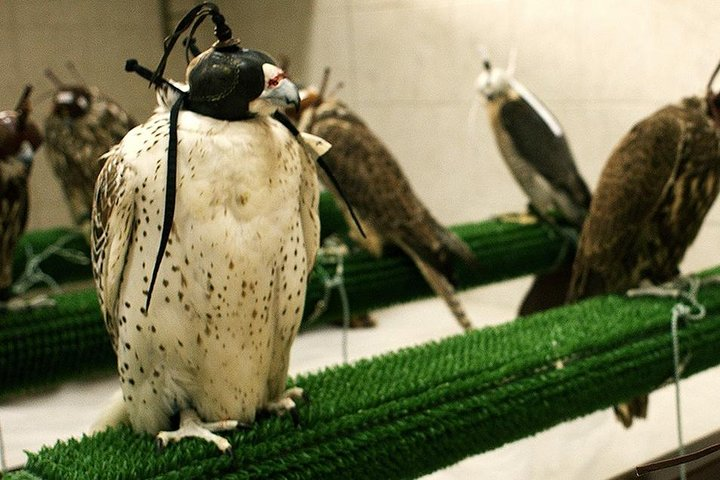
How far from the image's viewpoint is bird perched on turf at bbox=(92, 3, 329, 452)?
1.12 metres

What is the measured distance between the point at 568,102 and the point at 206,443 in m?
2.69

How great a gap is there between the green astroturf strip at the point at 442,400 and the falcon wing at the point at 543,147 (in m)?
0.99

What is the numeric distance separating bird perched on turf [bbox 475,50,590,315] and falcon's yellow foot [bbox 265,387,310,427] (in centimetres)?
178

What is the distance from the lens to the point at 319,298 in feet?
8.00

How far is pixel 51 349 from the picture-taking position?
2002 millimetres

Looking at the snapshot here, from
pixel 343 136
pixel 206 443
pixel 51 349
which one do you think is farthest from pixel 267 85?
pixel 343 136

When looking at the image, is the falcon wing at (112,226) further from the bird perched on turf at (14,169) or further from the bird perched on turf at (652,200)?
the bird perched on turf at (652,200)

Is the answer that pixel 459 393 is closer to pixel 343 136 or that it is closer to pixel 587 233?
pixel 587 233

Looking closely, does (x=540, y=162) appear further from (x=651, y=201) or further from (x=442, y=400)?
(x=442, y=400)

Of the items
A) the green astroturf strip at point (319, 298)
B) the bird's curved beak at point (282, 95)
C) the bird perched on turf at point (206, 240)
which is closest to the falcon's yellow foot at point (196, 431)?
the bird perched on turf at point (206, 240)

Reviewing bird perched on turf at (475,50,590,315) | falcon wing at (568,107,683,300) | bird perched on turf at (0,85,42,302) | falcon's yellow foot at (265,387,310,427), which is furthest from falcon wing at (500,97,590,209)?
falcon's yellow foot at (265,387,310,427)

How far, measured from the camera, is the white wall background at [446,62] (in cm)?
313

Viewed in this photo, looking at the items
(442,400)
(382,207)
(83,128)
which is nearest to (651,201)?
(382,207)

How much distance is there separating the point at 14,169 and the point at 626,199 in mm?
1426
